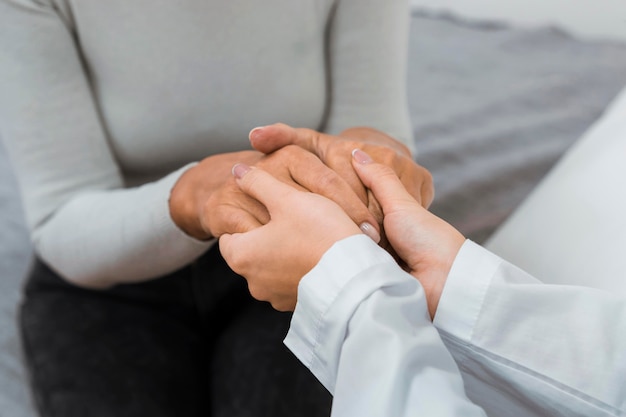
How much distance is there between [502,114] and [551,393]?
0.85 metres

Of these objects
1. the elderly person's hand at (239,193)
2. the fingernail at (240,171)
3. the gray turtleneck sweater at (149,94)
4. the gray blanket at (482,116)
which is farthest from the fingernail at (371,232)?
the gray blanket at (482,116)

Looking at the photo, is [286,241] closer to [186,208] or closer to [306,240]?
[306,240]

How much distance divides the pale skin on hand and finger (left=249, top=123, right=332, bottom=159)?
0.07m

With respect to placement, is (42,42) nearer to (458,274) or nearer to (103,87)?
(103,87)

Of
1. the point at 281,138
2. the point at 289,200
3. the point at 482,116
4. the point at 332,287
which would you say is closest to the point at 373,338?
the point at 332,287

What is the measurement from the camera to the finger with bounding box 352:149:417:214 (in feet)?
1.72

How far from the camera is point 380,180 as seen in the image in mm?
544

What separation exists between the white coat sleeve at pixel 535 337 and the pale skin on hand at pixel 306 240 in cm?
2

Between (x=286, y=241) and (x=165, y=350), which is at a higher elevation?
(x=286, y=241)

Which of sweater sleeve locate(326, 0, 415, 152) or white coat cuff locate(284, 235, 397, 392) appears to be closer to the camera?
white coat cuff locate(284, 235, 397, 392)

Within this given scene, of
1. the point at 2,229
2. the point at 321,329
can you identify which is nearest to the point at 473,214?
the point at 321,329

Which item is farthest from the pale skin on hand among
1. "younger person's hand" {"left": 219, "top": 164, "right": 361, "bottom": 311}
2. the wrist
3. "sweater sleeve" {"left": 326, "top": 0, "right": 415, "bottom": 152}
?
"sweater sleeve" {"left": 326, "top": 0, "right": 415, "bottom": 152}

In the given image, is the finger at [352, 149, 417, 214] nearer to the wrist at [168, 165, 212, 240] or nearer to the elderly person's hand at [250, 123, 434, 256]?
the elderly person's hand at [250, 123, 434, 256]

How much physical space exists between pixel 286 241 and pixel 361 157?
0.51ft
